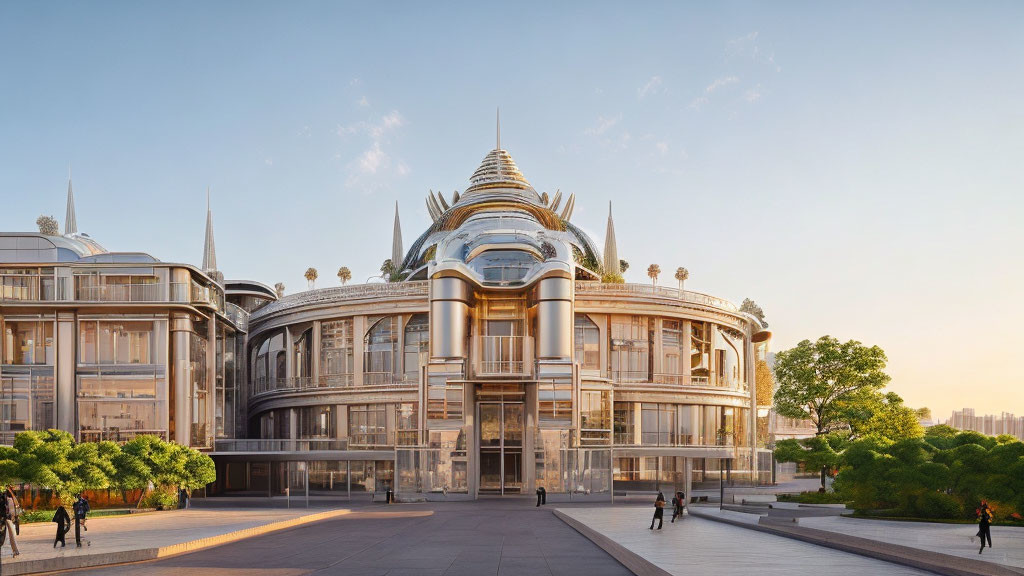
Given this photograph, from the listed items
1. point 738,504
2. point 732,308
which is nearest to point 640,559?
point 738,504

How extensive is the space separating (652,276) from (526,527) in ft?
184

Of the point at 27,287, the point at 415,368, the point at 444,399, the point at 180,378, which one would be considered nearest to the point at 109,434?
the point at 180,378

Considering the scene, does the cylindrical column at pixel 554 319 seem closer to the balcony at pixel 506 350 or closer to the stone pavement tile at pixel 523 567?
the balcony at pixel 506 350

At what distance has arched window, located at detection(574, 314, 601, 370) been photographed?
71.8 m

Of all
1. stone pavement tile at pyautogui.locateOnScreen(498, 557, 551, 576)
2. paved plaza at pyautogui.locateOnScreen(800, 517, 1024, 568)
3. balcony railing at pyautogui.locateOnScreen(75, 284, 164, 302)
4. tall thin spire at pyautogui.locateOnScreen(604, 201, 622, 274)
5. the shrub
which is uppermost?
tall thin spire at pyautogui.locateOnScreen(604, 201, 622, 274)

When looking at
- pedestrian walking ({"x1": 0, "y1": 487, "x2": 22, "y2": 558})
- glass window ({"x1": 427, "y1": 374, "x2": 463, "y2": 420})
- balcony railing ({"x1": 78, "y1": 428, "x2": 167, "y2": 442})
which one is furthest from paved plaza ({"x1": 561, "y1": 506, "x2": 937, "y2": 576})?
balcony railing ({"x1": 78, "y1": 428, "x2": 167, "y2": 442})

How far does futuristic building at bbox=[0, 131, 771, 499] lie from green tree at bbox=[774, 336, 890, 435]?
7563mm

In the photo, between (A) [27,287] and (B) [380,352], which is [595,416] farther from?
(A) [27,287]

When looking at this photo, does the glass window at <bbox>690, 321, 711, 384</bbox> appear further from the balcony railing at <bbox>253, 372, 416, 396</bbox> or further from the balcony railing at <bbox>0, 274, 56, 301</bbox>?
the balcony railing at <bbox>0, 274, 56, 301</bbox>

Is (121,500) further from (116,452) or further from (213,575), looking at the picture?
(213,575)

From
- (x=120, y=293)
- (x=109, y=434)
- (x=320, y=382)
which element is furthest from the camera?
(x=320, y=382)

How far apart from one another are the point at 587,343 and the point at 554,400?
1195 centimetres

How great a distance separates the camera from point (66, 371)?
193 ft

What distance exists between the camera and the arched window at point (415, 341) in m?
71.1
